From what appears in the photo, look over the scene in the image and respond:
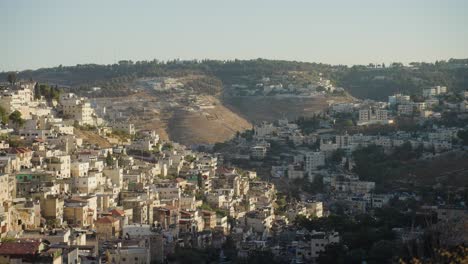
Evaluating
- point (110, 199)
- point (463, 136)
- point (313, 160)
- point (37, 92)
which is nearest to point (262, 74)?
point (463, 136)

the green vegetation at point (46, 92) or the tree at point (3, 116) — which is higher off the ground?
the green vegetation at point (46, 92)

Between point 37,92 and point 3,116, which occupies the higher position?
point 37,92

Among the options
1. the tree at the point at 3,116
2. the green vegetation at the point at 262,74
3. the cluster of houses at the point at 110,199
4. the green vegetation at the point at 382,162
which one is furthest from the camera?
the green vegetation at the point at 262,74

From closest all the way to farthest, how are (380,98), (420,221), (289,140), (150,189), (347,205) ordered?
1. (420,221)
2. (150,189)
3. (347,205)
4. (289,140)
5. (380,98)

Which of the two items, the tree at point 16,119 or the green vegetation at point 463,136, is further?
the green vegetation at point 463,136

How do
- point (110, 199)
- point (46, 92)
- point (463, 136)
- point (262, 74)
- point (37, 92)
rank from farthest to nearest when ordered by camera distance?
point (262, 74) → point (463, 136) → point (46, 92) → point (37, 92) → point (110, 199)

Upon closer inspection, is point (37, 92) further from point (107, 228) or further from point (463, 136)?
point (463, 136)

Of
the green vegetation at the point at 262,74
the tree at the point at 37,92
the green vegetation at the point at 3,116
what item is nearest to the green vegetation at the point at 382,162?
the tree at the point at 37,92

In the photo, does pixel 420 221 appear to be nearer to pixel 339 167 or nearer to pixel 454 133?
pixel 339 167

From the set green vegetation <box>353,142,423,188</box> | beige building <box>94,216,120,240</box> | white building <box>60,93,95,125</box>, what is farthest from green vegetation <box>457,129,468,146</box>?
beige building <box>94,216,120,240</box>

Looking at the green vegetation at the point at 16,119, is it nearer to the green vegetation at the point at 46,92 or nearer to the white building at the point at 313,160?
the green vegetation at the point at 46,92

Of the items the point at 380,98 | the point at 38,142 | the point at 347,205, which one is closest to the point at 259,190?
the point at 347,205
